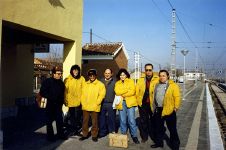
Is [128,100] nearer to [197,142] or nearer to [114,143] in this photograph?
[114,143]

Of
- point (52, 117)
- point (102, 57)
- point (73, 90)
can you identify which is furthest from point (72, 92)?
point (102, 57)

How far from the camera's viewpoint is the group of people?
7812 millimetres

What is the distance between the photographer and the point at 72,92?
28.2ft

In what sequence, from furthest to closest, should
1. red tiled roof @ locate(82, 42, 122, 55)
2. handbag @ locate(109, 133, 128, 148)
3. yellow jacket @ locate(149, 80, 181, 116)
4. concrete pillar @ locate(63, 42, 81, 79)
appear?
1. red tiled roof @ locate(82, 42, 122, 55)
2. concrete pillar @ locate(63, 42, 81, 79)
3. handbag @ locate(109, 133, 128, 148)
4. yellow jacket @ locate(149, 80, 181, 116)

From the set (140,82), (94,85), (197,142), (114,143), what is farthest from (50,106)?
(197,142)

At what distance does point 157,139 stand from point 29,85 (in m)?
8.40

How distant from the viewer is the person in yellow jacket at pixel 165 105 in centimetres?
732

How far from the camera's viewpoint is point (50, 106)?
26.6 ft

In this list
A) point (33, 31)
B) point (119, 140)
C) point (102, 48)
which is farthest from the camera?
point (102, 48)

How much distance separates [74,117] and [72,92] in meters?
0.75

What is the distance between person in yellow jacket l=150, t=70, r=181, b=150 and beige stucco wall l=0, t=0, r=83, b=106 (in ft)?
11.3

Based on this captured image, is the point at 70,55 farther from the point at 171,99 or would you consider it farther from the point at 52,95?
the point at 171,99

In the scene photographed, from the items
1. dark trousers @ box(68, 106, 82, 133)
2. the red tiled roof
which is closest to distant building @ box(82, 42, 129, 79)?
the red tiled roof

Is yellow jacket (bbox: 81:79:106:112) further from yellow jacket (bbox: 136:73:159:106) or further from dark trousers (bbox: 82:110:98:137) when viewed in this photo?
yellow jacket (bbox: 136:73:159:106)
